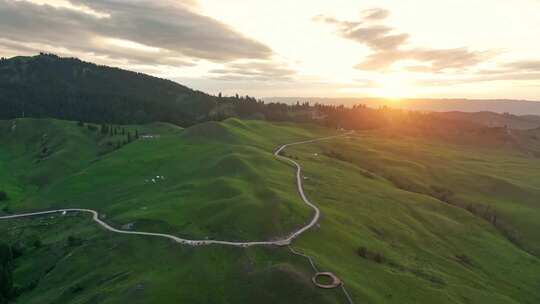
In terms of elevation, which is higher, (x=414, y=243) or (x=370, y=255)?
(x=370, y=255)

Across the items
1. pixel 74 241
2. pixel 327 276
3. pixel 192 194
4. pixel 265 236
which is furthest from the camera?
pixel 192 194

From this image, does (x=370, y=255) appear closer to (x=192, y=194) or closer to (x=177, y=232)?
(x=177, y=232)

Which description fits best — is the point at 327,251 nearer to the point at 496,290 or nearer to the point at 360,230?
the point at 360,230

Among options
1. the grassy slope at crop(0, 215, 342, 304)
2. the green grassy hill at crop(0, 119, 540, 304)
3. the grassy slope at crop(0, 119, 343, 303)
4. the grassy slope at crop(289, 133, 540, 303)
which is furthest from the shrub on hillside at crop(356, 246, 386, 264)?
the grassy slope at crop(0, 215, 342, 304)

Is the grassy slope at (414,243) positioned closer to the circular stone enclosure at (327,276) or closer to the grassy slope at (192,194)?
the circular stone enclosure at (327,276)

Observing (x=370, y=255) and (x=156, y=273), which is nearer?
(x=156, y=273)

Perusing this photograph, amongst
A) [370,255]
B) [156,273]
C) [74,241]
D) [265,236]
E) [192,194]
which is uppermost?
[265,236]

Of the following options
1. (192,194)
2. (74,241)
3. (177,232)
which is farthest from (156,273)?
(192,194)

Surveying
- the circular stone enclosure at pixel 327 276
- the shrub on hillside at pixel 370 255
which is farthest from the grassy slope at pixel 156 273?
the shrub on hillside at pixel 370 255

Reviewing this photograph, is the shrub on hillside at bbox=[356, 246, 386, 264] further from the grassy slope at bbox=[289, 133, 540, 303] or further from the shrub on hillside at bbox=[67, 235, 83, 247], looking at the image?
the shrub on hillside at bbox=[67, 235, 83, 247]
